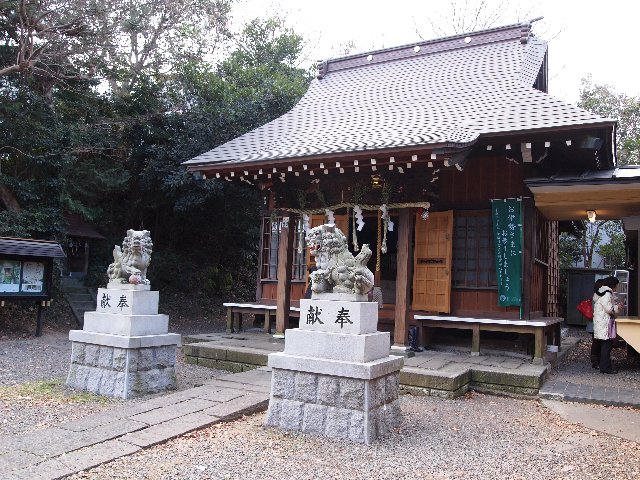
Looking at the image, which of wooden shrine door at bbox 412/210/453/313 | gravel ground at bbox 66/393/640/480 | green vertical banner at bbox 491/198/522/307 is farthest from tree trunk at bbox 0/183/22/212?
green vertical banner at bbox 491/198/522/307

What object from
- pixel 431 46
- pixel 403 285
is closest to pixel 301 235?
pixel 403 285

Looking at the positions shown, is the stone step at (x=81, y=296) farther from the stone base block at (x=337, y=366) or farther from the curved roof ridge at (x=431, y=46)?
the stone base block at (x=337, y=366)

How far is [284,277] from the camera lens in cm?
943

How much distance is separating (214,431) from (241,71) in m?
13.2

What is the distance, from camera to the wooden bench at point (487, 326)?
7.73 metres

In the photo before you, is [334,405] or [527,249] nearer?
[334,405]

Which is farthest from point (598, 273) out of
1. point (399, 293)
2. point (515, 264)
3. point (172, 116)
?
point (172, 116)

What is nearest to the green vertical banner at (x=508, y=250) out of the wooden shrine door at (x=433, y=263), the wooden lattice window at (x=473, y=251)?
the wooden lattice window at (x=473, y=251)

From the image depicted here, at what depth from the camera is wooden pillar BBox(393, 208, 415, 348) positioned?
322 inches

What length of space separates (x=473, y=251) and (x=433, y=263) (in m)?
0.71

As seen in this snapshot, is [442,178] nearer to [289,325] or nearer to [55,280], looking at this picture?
[289,325]

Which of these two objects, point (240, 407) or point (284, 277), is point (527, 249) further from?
point (240, 407)

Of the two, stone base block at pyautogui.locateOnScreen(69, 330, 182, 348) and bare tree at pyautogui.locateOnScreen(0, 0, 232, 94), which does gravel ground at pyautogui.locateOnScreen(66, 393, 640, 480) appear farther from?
bare tree at pyautogui.locateOnScreen(0, 0, 232, 94)

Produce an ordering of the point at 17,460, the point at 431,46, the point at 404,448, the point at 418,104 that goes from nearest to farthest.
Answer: the point at 17,460 → the point at 404,448 → the point at 418,104 → the point at 431,46
